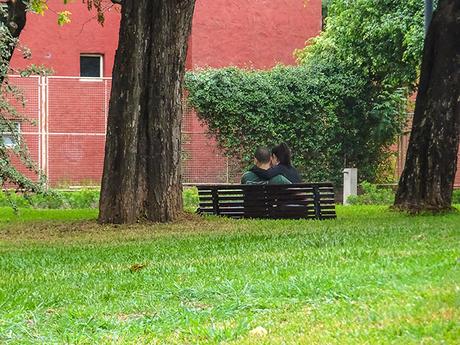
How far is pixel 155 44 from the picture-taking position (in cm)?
1542

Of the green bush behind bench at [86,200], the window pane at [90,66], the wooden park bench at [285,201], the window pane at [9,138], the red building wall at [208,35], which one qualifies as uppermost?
the red building wall at [208,35]

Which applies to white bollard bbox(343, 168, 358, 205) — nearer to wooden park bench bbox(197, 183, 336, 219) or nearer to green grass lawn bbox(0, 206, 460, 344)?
wooden park bench bbox(197, 183, 336, 219)

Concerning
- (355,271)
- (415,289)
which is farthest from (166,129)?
(415,289)

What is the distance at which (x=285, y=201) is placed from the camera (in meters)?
16.4

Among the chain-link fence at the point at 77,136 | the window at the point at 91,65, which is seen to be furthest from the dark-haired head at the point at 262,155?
the window at the point at 91,65

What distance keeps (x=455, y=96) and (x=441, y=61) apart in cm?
63

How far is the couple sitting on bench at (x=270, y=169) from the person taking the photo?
17484mm

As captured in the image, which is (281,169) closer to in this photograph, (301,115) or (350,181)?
(350,181)

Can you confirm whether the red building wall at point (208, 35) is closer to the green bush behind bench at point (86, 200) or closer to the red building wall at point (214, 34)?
the red building wall at point (214, 34)

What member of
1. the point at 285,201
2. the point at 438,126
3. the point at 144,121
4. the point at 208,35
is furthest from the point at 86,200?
the point at 208,35

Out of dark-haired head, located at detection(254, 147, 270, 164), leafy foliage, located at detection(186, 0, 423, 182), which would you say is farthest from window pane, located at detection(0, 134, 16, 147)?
leafy foliage, located at detection(186, 0, 423, 182)

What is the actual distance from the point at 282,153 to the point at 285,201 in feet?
5.12

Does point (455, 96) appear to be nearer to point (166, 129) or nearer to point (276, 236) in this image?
point (166, 129)

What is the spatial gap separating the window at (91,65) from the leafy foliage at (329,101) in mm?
6431
